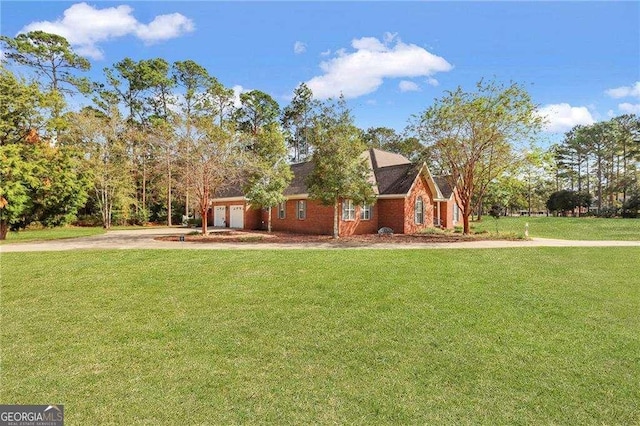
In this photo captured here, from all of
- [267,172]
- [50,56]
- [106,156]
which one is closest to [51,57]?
[50,56]

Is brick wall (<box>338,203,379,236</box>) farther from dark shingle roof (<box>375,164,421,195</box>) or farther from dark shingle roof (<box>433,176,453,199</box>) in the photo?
dark shingle roof (<box>433,176,453,199</box>)

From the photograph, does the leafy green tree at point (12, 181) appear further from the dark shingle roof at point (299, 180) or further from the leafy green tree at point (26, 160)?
the dark shingle roof at point (299, 180)

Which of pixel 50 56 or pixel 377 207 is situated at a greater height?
pixel 50 56

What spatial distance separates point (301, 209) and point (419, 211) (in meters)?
8.24

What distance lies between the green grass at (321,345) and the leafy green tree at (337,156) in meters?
8.66

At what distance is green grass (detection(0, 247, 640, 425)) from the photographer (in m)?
3.73

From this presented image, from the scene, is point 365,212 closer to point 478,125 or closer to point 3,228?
point 478,125

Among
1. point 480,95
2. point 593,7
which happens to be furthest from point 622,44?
point 480,95

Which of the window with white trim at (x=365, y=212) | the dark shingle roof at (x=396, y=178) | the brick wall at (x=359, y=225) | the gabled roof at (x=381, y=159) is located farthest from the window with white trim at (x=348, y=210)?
the gabled roof at (x=381, y=159)

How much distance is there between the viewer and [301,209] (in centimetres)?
2303

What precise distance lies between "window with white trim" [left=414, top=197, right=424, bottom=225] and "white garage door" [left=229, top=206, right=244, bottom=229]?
14.1 meters

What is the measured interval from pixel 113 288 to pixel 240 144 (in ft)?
46.7

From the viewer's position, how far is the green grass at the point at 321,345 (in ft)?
12.2

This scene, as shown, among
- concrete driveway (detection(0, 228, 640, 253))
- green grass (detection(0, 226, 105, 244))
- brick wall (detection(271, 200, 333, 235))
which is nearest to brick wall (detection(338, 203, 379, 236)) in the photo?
brick wall (detection(271, 200, 333, 235))
